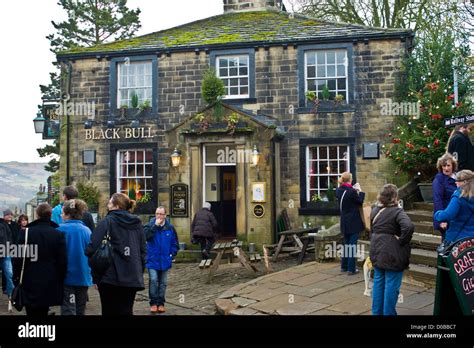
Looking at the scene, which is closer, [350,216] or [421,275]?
[421,275]

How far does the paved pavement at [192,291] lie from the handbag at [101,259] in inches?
110

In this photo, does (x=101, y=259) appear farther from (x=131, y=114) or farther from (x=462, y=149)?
(x=131, y=114)

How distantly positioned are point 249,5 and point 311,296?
1421 centimetres

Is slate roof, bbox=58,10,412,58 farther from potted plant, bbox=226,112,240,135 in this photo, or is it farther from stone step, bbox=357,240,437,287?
stone step, bbox=357,240,437,287

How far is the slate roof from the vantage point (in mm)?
15602

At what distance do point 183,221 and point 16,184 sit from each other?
11.2 meters

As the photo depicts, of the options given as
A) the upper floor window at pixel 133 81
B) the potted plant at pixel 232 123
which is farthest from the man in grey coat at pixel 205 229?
the upper floor window at pixel 133 81

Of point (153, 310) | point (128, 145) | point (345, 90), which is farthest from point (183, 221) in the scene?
point (153, 310)

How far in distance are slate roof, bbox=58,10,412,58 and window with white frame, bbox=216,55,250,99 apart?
49 centimetres

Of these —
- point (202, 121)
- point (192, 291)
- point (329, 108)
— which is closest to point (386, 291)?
point (192, 291)

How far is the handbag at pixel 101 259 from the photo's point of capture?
541cm

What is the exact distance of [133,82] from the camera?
1691 centimetres

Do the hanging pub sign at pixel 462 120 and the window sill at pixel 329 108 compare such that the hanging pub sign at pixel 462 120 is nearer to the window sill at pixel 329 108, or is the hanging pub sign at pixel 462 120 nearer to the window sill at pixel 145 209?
the window sill at pixel 329 108

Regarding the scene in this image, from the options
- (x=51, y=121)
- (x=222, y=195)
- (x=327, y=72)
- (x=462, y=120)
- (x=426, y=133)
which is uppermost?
(x=327, y=72)
